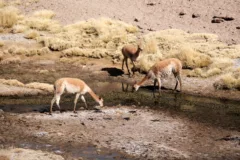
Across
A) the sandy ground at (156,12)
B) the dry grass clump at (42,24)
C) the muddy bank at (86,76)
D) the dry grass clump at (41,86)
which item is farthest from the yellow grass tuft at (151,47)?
the dry grass clump at (41,86)

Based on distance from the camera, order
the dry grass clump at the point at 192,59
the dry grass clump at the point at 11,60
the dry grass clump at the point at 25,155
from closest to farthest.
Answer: the dry grass clump at the point at 25,155, the dry grass clump at the point at 192,59, the dry grass clump at the point at 11,60

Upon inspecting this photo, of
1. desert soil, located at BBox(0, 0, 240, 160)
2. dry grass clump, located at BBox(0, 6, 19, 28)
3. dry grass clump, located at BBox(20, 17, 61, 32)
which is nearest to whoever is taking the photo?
desert soil, located at BBox(0, 0, 240, 160)

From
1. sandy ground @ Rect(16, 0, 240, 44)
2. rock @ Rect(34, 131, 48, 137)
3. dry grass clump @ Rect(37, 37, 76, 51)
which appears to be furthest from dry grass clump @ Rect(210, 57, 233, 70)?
rock @ Rect(34, 131, 48, 137)

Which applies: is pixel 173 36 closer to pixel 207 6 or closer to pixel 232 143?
pixel 207 6

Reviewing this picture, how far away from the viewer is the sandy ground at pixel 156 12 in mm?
28484

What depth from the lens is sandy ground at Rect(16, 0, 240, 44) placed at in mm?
28484

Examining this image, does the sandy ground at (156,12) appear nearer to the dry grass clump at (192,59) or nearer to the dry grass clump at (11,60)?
the dry grass clump at (192,59)

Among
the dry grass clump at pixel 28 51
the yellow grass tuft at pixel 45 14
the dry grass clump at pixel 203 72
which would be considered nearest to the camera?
the dry grass clump at pixel 203 72

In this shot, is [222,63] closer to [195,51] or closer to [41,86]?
[195,51]

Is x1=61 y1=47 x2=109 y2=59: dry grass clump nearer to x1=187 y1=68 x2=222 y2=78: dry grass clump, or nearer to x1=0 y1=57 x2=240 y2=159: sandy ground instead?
x1=187 y1=68 x2=222 y2=78: dry grass clump

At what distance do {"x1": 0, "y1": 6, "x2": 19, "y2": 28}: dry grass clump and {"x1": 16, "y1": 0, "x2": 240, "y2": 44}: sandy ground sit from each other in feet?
5.70

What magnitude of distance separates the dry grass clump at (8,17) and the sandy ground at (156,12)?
1.74 metres

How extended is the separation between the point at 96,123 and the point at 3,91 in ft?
16.5

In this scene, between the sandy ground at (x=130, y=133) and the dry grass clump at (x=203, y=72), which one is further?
the dry grass clump at (x=203, y=72)
